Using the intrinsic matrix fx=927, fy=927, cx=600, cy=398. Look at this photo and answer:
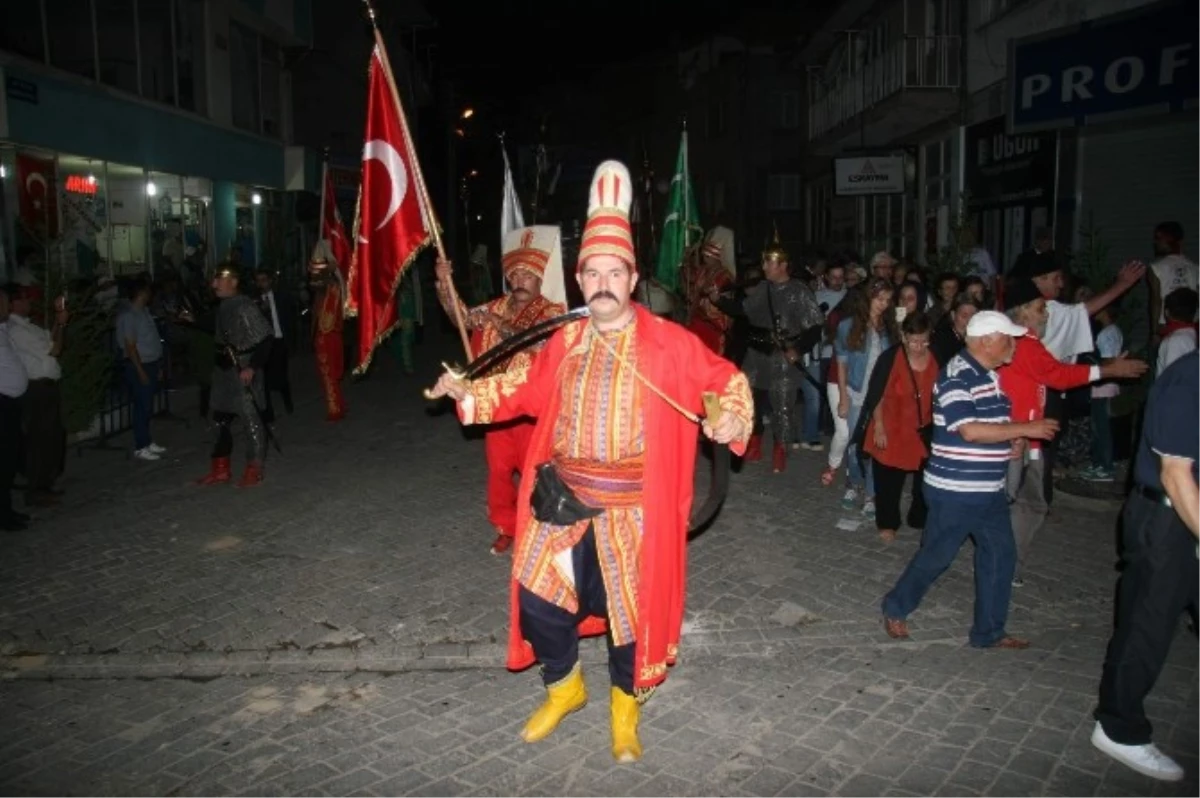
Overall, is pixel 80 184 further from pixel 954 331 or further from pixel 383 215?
pixel 954 331

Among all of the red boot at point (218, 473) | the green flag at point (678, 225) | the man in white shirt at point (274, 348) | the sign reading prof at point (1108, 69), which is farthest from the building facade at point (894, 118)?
the red boot at point (218, 473)

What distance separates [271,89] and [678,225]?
651 inches

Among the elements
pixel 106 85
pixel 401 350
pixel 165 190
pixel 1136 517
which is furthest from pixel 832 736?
pixel 165 190

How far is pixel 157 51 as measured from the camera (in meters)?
18.0

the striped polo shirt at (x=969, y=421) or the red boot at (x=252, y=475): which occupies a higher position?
the striped polo shirt at (x=969, y=421)

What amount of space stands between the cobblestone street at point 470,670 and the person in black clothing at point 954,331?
151 centimetres

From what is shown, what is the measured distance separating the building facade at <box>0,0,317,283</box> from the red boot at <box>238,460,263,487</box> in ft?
9.88

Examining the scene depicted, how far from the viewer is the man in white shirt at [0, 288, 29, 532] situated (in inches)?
286

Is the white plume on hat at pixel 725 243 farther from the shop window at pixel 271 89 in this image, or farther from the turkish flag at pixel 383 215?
the shop window at pixel 271 89

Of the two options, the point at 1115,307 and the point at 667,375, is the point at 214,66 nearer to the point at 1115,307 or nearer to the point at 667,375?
the point at 1115,307

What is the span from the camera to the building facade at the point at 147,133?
44.5ft

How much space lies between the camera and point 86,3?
1556cm

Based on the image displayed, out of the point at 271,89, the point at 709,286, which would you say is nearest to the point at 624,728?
the point at 709,286

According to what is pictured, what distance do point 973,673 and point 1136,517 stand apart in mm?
1483
